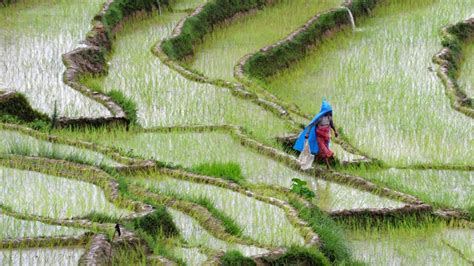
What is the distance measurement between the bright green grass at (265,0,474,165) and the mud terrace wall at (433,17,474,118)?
0.09 meters

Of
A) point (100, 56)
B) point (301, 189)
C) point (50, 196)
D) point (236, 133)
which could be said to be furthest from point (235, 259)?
point (100, 56)

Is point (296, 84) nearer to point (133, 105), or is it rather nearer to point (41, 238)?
point (133, 105)

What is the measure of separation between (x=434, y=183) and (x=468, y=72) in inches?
167

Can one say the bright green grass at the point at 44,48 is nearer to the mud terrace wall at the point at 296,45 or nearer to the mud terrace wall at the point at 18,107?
the mud terrace wall at the point at 18,107

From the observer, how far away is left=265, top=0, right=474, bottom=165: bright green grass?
1076cm

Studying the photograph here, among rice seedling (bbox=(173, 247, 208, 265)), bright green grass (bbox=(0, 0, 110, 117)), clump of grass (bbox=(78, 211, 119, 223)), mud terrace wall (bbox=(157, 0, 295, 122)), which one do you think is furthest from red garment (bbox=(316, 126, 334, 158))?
rice seedling (bbox=(173, 247, 208, 265))

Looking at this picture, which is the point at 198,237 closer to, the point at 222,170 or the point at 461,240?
the point at 222,170

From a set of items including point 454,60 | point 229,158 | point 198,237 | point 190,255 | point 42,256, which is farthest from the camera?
point 454,60

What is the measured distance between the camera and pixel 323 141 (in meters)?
9.68

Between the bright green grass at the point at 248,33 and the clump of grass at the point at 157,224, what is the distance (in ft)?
16.0

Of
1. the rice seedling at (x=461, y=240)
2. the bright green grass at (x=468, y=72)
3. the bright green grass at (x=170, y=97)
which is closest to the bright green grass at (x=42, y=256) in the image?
the rice seedling at (x=461, y=240)

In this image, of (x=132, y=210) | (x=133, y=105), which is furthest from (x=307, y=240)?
(x=133, y=105)

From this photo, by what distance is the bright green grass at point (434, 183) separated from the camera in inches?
363

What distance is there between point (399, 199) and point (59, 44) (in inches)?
200
